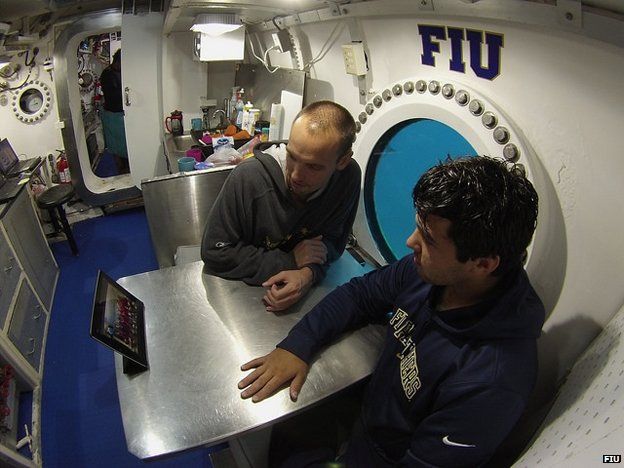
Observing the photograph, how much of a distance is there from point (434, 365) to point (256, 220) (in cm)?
89

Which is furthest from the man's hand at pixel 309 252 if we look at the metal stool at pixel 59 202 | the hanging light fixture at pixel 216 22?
the metal stool at pixel 59 202

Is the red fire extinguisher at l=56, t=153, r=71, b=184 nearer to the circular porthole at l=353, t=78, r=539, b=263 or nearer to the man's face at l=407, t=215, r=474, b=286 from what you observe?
the circular porthole at l=353, t=78, r=539, b=263

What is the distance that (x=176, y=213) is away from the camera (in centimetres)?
226

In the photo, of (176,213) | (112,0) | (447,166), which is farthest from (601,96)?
(112,0)

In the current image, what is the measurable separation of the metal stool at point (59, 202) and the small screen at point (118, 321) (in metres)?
2.98

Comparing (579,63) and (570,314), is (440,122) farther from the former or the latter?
(570,314)

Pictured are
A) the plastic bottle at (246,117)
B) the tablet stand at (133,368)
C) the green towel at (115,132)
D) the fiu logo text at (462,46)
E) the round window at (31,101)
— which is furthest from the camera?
the green towel at (115,132)

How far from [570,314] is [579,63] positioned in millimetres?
745

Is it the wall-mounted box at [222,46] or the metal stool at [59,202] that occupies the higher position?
the wall-mounted box at [222,46]

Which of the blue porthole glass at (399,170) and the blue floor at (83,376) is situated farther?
the blue floor at (83,376)

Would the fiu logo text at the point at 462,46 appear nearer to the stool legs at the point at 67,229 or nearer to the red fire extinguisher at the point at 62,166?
the stool legs at the point at 67,229

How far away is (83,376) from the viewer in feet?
8.13

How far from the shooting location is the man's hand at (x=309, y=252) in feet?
4.98

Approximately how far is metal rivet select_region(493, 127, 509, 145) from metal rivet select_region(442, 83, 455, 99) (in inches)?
9.3
